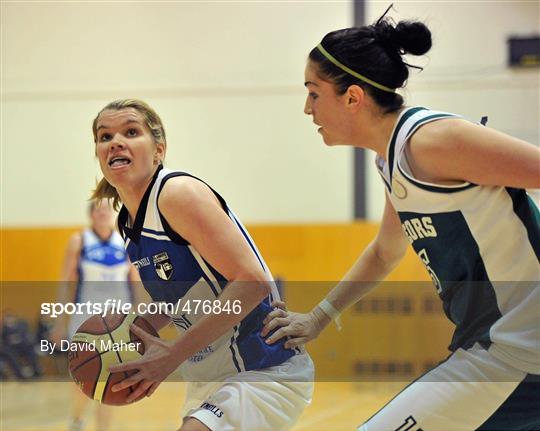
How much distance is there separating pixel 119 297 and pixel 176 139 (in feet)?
8.30

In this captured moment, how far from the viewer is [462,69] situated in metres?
7.01

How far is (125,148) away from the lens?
7.49 ft

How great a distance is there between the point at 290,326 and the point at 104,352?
0.51 metres

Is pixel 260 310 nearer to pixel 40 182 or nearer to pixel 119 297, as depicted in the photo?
pixel 119 297

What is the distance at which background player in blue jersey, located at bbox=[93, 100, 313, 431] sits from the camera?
6.84ft

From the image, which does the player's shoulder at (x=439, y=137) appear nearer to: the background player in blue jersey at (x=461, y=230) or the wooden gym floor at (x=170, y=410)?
the background player in blue jersey at (x=461, y=230)

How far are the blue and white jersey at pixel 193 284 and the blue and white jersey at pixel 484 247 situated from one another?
0.45 m

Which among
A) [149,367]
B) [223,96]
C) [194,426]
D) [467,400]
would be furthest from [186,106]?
[467,400]

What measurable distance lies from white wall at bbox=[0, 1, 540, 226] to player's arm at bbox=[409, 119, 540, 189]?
505 centimetres

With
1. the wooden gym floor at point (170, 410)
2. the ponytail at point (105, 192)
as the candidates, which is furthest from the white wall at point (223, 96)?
Answer: the ponytail at point (105, 192)

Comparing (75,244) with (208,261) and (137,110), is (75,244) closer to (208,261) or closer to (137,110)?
(137,110)

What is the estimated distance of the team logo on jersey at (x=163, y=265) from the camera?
2.18m

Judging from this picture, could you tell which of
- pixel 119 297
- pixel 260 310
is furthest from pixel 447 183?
pixel 119 297

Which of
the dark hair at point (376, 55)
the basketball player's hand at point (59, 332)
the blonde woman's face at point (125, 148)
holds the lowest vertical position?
the basketball player's hand at point (59, 332)
